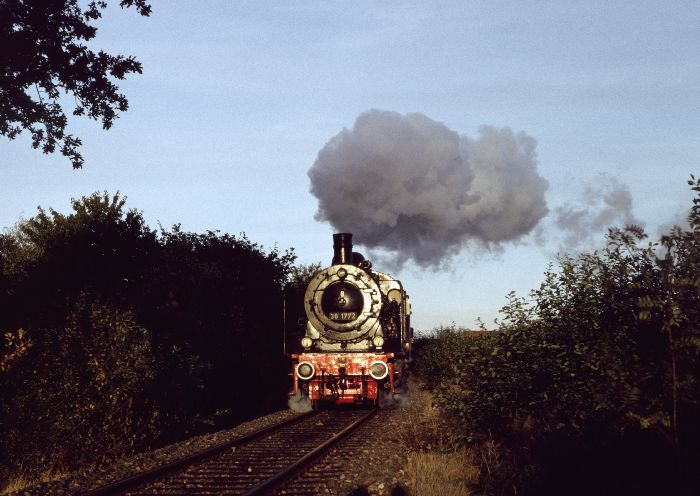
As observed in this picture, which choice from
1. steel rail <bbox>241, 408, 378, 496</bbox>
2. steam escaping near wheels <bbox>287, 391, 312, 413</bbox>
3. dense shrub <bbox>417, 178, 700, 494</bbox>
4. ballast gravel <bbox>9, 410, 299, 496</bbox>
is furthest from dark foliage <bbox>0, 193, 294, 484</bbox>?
dense shrub <bbox>417, 178, 700, 494</bbox>

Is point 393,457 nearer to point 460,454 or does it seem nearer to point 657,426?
point 460,454

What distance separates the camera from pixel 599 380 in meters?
5.98

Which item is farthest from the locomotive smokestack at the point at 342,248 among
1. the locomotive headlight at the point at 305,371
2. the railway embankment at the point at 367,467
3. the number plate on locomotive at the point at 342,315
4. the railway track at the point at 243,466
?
the railway embankment at the point at 367,467

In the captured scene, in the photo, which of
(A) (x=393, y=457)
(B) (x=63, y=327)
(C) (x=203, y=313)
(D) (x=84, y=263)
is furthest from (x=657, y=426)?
(D) (x=84, y=263)

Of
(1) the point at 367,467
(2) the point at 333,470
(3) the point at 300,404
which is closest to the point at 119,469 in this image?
(2) the point at 333,470

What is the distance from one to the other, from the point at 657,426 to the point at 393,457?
477cm

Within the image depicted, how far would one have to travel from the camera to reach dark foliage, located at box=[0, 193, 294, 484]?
1009 centimetres

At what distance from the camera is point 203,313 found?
17.2m

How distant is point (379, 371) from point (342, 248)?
301 cm

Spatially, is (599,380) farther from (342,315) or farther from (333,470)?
(342,315)

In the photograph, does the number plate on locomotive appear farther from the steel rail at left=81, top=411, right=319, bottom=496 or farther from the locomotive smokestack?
the steel rail at left=81, top=411, right=319, bottom=496

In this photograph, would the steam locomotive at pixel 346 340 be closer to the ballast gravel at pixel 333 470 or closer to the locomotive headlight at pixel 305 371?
the locomotive headlight at pixel 305 371

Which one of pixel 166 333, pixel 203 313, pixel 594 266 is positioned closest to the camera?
pixel 594 266

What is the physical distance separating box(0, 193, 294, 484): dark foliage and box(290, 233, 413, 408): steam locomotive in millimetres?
2222
